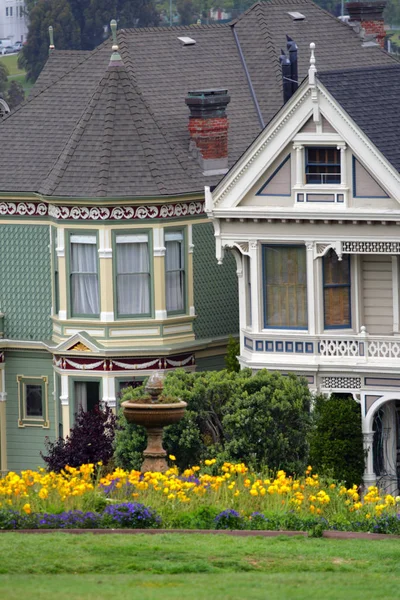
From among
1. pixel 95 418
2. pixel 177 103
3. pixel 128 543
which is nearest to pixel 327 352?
pixel 95 418

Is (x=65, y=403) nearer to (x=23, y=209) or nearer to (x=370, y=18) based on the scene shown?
(x=23, y=209)

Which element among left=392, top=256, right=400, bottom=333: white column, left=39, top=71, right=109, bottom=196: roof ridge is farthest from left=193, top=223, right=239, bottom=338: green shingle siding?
left=392, top=256, right=400, bottom=333: white column

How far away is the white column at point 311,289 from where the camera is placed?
4450cm

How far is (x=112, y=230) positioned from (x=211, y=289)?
2.96m

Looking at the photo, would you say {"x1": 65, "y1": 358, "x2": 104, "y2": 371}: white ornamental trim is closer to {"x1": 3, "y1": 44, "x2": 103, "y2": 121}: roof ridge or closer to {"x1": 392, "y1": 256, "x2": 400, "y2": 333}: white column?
{"x1": 3, "y1": 44, "x2": 103, "y2": 121}: roof ridge

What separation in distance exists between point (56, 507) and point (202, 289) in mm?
14487

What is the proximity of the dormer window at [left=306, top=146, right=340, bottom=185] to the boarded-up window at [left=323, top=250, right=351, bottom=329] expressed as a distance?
4.63 ft

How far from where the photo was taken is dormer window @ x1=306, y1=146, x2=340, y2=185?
44.2 meters

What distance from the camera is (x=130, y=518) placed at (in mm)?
34219

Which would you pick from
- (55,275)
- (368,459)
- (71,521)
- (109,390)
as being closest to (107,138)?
(55,275)

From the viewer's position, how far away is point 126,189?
155 feet

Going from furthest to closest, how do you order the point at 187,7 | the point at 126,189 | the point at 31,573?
the point at 187,7 → the point at 126,189 → the point at 31,573

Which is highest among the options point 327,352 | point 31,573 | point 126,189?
point 126,189

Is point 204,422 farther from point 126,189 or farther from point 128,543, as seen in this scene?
point 128,543
